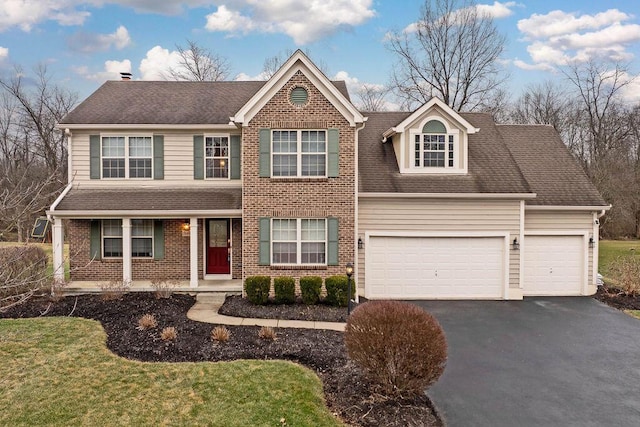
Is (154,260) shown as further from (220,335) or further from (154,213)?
(220,335)

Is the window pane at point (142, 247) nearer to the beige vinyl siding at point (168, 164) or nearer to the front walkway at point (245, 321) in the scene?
the beige vinyl siding at point (168, 164)

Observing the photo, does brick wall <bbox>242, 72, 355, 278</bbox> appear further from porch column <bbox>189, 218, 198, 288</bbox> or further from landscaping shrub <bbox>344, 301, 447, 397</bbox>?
landscaping shrub <bbox>344, 301, 447, 397</bbox>

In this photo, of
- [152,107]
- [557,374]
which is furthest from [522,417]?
[152,107]

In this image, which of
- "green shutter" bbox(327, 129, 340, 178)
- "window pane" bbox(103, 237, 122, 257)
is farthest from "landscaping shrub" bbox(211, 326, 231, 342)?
"window pane" bbox(103, 237, 122, 257)

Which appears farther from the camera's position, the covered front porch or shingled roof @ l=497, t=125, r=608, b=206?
shingled roof @ l=497, t=125, r=608, b=206

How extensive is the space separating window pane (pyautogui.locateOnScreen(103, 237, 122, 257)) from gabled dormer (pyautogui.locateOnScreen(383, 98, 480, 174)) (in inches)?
398

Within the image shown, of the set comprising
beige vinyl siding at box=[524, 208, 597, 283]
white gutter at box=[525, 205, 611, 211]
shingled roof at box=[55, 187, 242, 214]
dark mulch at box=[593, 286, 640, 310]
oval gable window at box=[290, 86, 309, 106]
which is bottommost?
dark mulch at box=[593, 286, 640, 310]

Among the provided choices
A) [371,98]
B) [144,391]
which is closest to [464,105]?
[371,98]

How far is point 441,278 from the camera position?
43.3ft

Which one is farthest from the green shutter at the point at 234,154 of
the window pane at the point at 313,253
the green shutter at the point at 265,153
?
the window pane at the point at 313,253

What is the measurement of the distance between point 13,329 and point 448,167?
13.0 meters

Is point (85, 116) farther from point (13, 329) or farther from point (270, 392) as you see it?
point (270, 392)

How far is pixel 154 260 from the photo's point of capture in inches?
552

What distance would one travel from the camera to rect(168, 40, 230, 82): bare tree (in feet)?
111
